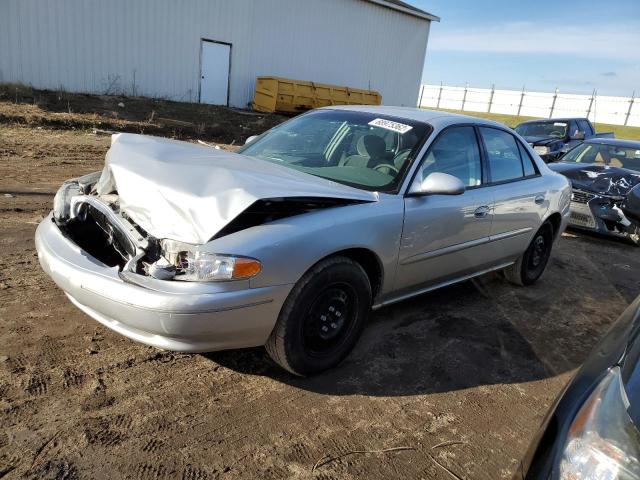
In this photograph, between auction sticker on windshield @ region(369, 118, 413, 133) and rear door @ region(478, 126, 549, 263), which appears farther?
rear door @ region(478, 126, 549, 263)

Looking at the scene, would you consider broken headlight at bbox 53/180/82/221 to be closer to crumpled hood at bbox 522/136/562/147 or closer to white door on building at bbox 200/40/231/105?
crumpled hood at bbox 522/136/562/147

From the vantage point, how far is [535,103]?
46.0m

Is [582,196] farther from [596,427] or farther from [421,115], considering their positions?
[596,427]

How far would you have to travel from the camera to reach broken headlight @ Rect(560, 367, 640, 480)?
4.36ft

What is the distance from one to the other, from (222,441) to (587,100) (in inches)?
1957

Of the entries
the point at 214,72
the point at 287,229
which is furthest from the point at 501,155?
the point at 214,72

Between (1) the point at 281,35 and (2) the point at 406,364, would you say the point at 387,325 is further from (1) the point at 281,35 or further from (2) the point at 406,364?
(1) the point at 281,35

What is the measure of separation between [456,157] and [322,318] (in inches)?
69.2

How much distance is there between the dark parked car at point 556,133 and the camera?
12594mm

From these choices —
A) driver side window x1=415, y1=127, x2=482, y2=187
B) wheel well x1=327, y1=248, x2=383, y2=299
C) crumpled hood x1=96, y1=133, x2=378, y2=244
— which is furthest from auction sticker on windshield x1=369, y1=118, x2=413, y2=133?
wheel well x1=327, y1=248, x2=383, y2=299

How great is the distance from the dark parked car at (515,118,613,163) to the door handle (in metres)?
9.30

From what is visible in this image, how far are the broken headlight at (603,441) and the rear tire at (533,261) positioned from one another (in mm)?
3544

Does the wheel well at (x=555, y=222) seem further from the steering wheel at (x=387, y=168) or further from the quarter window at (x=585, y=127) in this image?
the quarter window at (x=585, y=127)

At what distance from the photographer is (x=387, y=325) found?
12.8 ft
